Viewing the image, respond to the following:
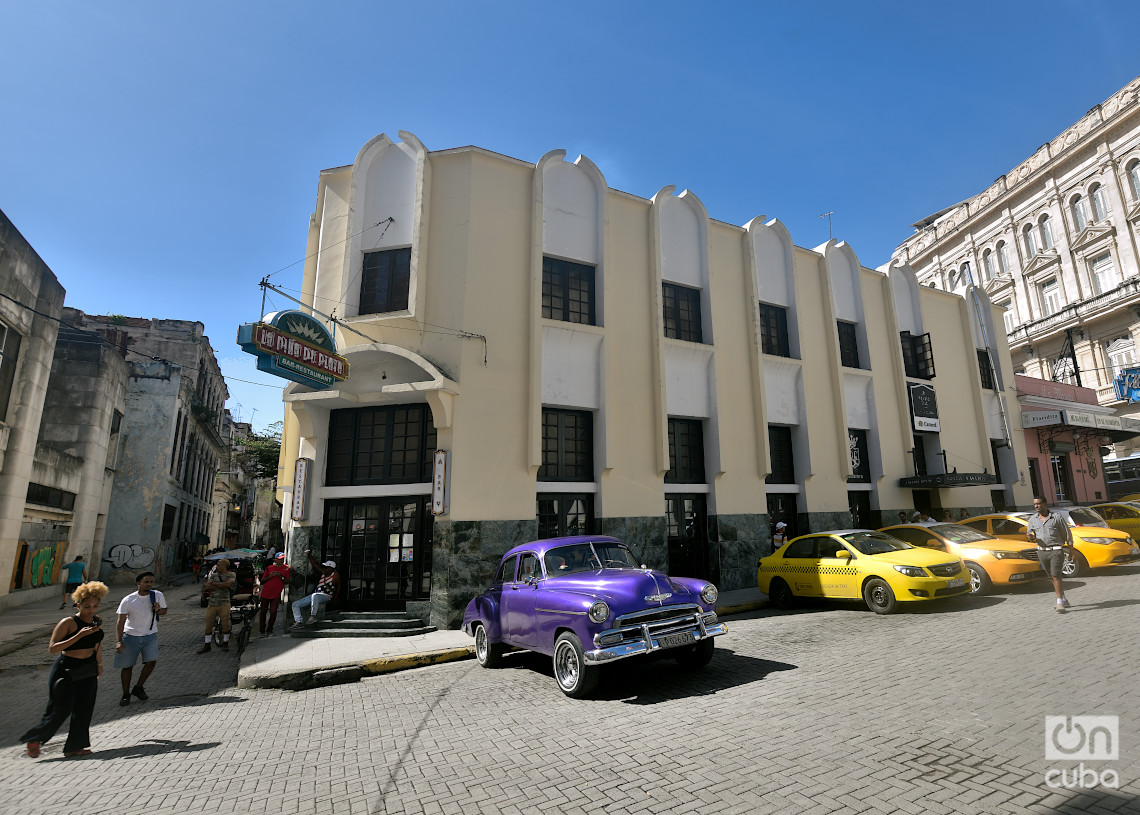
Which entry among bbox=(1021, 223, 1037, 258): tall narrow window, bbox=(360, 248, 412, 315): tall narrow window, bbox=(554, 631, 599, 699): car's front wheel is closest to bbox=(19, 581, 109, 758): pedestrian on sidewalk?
bbox=(554, 631, 599, 699): car's front wheel

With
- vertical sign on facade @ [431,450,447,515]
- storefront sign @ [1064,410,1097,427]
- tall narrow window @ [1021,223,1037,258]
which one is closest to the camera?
vertical sign on facade @ [431,450,447,515]

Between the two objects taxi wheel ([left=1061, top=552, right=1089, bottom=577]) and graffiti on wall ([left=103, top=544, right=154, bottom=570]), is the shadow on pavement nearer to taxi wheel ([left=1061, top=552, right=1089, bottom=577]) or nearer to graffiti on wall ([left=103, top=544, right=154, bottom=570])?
taxi wheel ([left=1061, top=552, right=1089, bottom=577])

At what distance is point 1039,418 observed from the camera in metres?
22.4

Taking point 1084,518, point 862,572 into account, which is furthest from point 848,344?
point 862,572

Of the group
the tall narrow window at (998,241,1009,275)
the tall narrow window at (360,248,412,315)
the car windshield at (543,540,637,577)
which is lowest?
the car windshield at (543,540,637,577)

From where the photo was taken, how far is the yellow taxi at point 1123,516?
16391 millimetres

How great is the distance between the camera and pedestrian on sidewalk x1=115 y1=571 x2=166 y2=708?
303 inches

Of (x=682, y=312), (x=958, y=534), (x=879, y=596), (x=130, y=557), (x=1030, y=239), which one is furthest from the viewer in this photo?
(x=1030, y=239)

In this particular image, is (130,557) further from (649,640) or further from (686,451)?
(649,640)

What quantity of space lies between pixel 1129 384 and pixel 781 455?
2645 centimetres

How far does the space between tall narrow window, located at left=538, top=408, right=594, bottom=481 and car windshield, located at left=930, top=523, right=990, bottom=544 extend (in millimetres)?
7870

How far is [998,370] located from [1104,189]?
69.9 feet

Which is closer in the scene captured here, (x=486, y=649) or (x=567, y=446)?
(x=486, y=649)

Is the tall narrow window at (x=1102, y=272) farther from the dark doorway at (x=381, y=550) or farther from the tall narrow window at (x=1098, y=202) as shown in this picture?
the dark doorway at (x=381, y=550)
